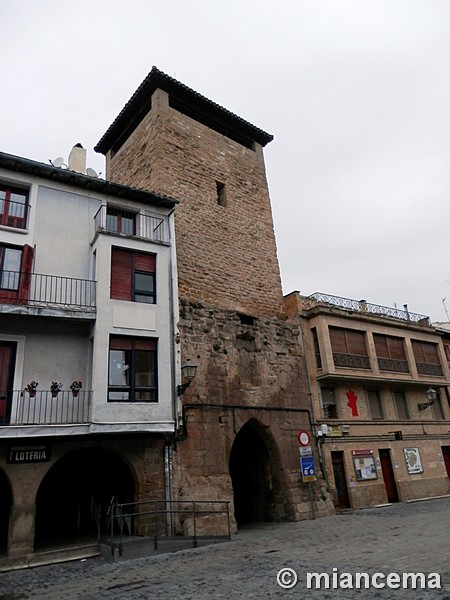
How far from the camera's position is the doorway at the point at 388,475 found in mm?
16922

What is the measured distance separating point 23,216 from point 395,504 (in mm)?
15550

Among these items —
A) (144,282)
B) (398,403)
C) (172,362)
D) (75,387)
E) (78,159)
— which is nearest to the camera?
(75,387)

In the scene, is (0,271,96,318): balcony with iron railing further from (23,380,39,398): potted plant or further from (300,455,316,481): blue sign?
(300,455,316,481): blue sign

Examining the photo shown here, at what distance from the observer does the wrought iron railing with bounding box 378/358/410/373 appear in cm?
1831

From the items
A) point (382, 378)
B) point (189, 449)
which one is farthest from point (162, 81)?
point (382, 378)

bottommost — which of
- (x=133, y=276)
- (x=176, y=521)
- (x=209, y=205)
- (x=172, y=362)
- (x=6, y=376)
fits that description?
(x=176, y=521)

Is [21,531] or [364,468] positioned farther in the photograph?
[364,468]

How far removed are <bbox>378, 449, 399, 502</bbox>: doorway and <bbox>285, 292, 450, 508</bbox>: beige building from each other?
4cm

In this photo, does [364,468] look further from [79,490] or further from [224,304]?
[79,490]

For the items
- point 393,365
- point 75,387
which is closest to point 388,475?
point 393,365

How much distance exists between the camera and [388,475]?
17156mm

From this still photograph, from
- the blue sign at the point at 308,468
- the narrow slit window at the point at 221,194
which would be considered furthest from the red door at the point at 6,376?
the narrow slit window at the point at 221,194

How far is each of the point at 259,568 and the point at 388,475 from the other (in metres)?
11.5

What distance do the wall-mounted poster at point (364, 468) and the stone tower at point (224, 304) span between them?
2.43 meters
